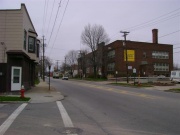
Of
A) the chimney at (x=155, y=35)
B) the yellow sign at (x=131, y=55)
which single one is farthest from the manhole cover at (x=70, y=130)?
the chimney at (x=155, y=35)

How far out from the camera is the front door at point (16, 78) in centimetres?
2309

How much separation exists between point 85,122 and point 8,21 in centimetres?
1569

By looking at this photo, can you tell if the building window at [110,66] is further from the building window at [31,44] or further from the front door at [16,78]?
the front door at [16,78]

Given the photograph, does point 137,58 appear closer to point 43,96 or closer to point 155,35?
point 155,35

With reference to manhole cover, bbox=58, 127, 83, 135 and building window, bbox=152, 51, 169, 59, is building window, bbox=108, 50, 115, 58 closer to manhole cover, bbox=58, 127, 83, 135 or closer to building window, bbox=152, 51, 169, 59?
building window, bbox=152, 51, 169, 59

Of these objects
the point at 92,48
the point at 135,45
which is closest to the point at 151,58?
the point at 135,45

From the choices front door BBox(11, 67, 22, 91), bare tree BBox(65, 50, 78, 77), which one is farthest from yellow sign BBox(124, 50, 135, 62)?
bare tree BBox(65, 50, 78, 77)

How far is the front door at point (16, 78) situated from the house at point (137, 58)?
154ft

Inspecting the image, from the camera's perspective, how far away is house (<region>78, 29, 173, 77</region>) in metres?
69.5

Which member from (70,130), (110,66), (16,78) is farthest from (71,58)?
(70,130)

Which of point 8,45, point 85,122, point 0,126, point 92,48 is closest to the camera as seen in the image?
point 0,126

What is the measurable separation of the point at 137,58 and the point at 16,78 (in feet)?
169

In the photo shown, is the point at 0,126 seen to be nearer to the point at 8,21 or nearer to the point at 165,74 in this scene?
the point at 8,21

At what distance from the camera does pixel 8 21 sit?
23.3 meters
